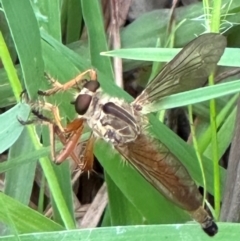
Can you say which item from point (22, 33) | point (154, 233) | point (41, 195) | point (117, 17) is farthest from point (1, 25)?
point (154, 233)

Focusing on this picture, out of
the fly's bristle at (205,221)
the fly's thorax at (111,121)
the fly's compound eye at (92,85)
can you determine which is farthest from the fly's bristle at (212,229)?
the fly's compound eye at (92,85)

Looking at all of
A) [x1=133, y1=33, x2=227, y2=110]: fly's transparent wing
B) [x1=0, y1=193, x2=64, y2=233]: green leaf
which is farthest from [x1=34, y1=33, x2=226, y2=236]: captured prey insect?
[x1=0, y1=193, x2=64, y2=233]: green leaf

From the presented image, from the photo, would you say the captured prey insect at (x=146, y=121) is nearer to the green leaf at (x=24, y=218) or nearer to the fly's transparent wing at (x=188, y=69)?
the fly's transparent wing at (x=188, y=69)

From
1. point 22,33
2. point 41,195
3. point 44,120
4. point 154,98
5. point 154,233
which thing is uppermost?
point 22,33

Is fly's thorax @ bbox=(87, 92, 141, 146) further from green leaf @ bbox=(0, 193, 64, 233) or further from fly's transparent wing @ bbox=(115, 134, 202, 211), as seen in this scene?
green leaf @ bbox=(0, 193, 64, 233)

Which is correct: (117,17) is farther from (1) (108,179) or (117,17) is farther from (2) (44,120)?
(2) (44,120)

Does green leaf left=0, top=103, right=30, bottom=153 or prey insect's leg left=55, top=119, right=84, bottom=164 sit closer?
green leaf left=0, top=103, right=30, bottom=153

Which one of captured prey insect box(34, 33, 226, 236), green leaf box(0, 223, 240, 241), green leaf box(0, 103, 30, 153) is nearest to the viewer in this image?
green leaf box(0, 103, 30, 153)

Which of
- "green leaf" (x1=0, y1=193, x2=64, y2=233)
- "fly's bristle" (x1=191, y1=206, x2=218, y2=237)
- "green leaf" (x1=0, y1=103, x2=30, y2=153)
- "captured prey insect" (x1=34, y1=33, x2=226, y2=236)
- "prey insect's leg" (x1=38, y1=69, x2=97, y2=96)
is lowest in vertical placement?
"fly's bristle" (x1=191, y1=206, x2=218, y2=237)
